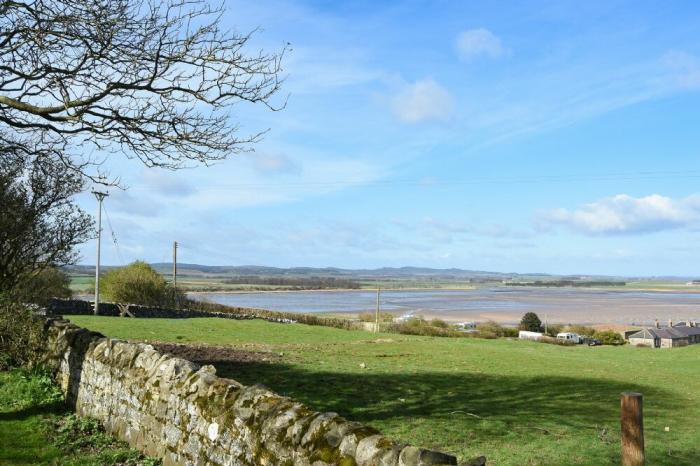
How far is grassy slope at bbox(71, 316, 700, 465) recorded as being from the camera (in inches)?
374

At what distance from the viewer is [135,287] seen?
51.8 meters

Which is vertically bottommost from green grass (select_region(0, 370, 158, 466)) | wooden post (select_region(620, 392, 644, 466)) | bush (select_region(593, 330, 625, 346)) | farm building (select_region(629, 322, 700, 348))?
bush (select_region(593, 330, 625, 346))

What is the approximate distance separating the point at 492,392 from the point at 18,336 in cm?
1082

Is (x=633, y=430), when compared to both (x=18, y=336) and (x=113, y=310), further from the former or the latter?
(x=113, y=310)

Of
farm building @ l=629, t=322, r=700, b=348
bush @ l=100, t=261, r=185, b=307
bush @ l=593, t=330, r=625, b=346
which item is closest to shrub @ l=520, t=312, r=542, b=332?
bush @ l=593, t=330, r=625, b=346

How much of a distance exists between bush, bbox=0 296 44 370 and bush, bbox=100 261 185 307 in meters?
40.0

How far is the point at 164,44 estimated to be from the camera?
34.3 feet

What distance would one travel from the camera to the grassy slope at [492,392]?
951 cm

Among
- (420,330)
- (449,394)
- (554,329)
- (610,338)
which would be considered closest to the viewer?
(449,394)

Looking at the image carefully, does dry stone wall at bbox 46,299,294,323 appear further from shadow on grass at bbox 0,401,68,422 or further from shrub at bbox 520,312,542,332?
shadow on grass at bbox 0,401,68,422

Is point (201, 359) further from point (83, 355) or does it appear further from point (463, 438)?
point (463, 438)

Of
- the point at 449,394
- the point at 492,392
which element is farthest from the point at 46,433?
the point at 492,392

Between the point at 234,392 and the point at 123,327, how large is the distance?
2411cm

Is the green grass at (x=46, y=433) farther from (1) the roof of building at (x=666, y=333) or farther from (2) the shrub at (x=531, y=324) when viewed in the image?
(2) the shrub at (x=531, y=324)
